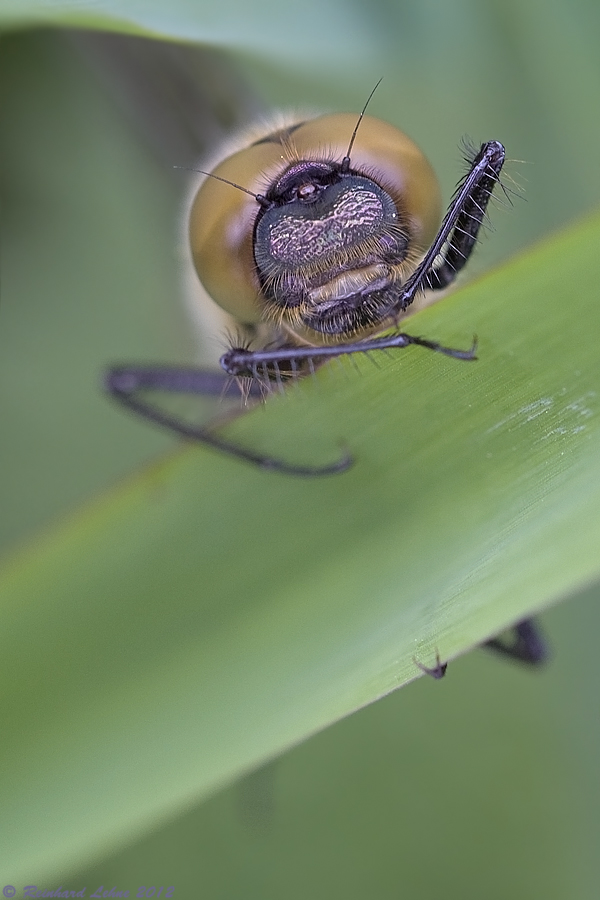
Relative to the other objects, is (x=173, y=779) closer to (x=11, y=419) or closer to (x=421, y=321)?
(x=421, y=321)

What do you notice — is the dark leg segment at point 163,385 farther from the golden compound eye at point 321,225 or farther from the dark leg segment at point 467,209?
the dark leg segment at point 467,209

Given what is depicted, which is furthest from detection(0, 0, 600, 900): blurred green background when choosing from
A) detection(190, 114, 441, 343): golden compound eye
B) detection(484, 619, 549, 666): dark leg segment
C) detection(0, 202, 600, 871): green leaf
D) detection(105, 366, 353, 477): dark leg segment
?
detection(0, 202, 600, 871): green leaf

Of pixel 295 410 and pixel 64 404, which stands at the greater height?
pixel 64 404

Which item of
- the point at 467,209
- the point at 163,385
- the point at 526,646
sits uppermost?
the point at 163,385

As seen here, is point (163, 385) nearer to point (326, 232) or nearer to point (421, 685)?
point (326, 232)

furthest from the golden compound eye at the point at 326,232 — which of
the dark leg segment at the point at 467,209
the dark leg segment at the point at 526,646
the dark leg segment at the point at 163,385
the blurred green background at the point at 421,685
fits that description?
the dark leg segment at the point at 526,646

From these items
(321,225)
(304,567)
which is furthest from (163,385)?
(304,567)

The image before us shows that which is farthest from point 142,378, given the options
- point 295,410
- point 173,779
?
point 173,779
